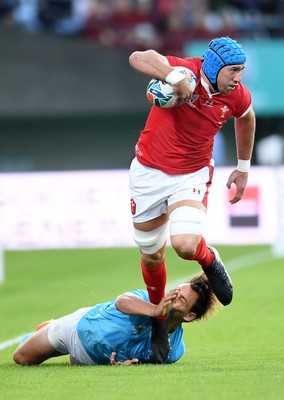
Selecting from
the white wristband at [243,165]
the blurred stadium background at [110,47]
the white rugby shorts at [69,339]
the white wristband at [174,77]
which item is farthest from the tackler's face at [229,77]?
the blurred stadium background at [110,47]

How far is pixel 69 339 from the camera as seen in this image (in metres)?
7.71

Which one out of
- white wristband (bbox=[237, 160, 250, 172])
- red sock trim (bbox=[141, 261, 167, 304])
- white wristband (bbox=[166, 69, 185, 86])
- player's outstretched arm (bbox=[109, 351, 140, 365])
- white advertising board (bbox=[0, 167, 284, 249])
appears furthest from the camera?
white advertising board (bbox=[0, 167, 284, 249])

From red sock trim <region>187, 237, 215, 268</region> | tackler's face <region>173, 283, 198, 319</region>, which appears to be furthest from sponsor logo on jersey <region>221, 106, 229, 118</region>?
tackler's face <region>173, 283, 198, 319</region>

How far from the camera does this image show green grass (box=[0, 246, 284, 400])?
6430 mm

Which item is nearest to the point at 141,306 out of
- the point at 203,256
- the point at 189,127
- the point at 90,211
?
the point at 203,256

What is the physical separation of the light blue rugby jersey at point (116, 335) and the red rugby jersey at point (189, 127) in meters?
1.25

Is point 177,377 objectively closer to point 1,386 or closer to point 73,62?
point 1,386

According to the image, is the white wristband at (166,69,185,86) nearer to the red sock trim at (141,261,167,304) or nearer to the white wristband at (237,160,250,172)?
the white wristband at (237,160,250,172)

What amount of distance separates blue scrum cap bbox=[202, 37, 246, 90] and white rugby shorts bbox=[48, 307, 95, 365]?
6.47ft

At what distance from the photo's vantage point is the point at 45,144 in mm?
27703

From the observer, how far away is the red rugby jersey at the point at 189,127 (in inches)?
323

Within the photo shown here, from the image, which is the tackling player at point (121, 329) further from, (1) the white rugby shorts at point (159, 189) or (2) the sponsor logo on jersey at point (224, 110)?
(2) the sponsor logo on jersey at point (224, 110)

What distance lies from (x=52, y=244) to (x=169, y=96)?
1337 centimetres

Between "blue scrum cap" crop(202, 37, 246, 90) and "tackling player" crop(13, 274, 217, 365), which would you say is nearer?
"tackling player" crop(13, 274, 217, 365)
